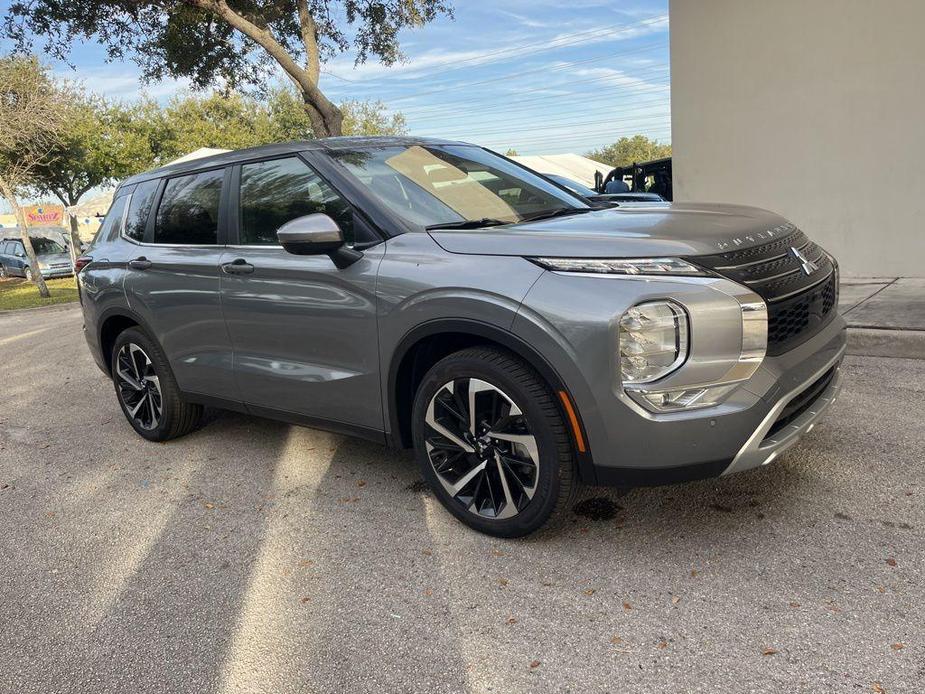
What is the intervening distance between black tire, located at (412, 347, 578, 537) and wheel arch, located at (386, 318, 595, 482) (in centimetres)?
5

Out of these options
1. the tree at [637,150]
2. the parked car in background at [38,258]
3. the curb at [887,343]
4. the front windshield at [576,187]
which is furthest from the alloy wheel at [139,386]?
the tree at [637,150]

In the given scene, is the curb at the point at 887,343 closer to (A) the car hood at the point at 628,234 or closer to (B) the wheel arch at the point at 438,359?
(A) the car hood at the point at 628,234

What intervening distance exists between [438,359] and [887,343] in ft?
13.7

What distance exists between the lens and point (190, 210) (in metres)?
4.63

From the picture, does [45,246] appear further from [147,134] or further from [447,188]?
[447,188]

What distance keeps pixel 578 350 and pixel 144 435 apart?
3621 mm

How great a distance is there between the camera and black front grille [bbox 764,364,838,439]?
114 inches

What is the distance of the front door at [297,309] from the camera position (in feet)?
11.7

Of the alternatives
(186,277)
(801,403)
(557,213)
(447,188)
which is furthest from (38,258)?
(801,403)

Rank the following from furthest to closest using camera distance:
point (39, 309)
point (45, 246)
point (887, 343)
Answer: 1. point (45, 246)
2. point (39, 309)
3. point (887, 343)

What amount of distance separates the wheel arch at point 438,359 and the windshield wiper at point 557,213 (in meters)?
0.76

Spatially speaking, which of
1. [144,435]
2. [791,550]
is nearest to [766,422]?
[791,550]

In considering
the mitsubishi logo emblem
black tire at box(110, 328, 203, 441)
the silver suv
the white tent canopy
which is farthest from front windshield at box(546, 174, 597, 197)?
Answer: the white tent canopy

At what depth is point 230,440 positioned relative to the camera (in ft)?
16.9
